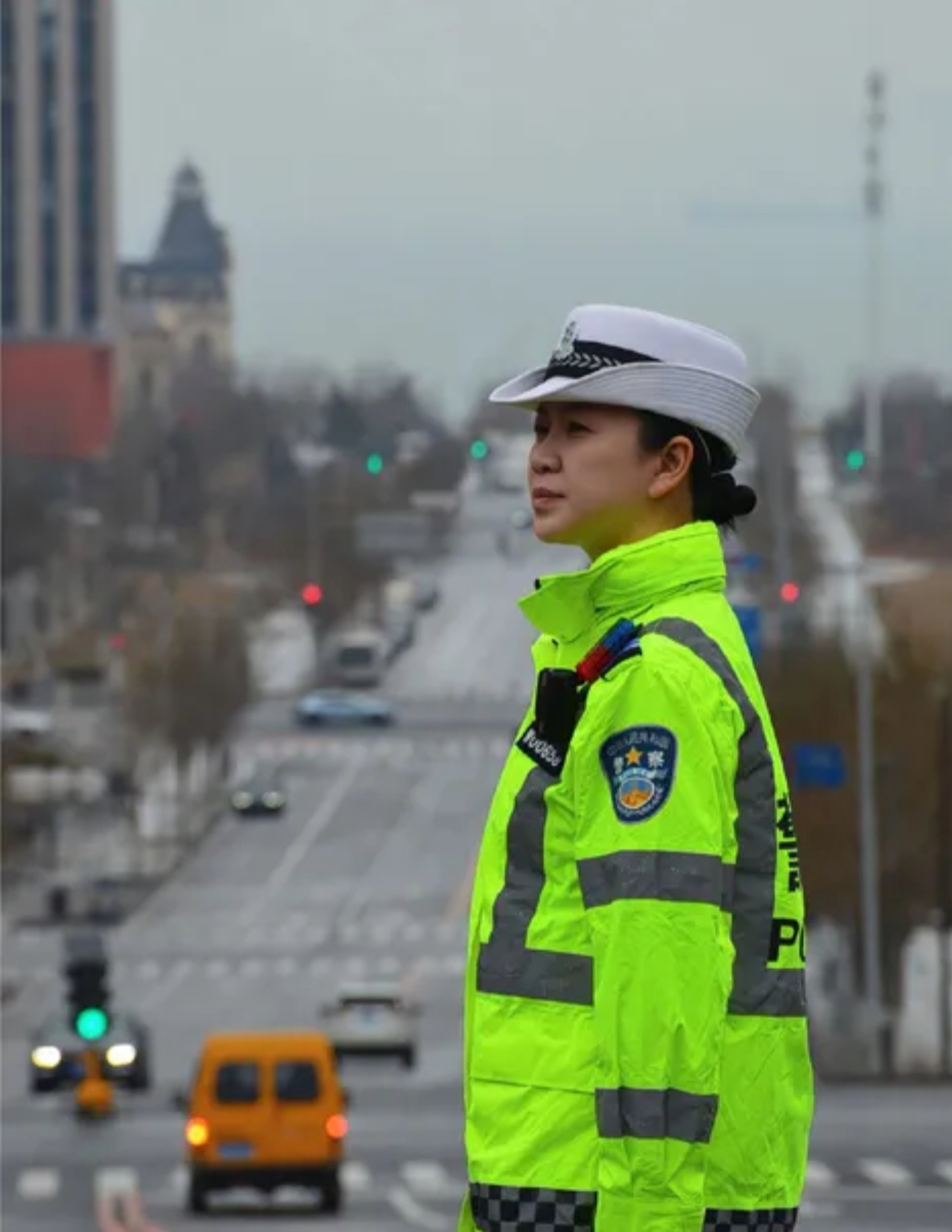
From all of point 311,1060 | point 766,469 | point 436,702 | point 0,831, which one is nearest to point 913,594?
point 766,469

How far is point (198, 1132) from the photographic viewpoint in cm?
3481

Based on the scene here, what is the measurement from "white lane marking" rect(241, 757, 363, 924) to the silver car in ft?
88.0

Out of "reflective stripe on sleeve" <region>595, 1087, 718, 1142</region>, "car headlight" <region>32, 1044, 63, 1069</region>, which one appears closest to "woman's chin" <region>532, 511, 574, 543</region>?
"reflective stripe on sleeve" <region>595, 1087, 718, 1142</region>

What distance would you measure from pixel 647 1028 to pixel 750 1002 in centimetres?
24

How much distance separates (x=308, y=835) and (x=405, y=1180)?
6221 centimetres

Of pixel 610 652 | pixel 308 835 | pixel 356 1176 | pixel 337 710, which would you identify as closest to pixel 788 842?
pixel 610 652

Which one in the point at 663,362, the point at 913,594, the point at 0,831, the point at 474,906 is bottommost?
the point at 0,831

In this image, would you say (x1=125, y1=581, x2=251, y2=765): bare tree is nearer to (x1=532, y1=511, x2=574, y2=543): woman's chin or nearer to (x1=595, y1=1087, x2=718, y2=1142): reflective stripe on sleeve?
(x1=532, y1=511, x2=574, y2=543): woman's chin

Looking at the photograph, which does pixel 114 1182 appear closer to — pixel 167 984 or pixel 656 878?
pixel 656 878

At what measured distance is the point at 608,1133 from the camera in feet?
15.1

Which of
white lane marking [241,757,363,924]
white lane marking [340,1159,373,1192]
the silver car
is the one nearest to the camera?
white lane marking [340,1159,373,1192]

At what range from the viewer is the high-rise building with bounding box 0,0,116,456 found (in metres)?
138

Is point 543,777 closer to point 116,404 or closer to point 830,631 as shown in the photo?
point 830,631

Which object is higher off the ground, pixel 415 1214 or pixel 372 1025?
pixel 415 1214
